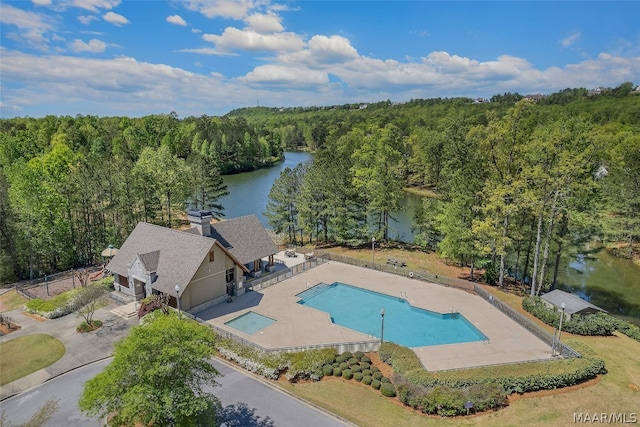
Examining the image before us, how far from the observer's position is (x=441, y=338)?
25.1 meters

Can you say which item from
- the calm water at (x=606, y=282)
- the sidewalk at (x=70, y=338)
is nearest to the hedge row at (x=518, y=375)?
the calm water at (x=606, y=282)

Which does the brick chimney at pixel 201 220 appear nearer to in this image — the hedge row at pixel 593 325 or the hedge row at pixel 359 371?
the hedge row at pixel 359 371

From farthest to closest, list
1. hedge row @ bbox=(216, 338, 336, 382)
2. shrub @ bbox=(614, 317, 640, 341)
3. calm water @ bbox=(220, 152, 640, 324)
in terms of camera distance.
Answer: calm water @ bbox=(220, 152, 640, 324) → shrub @ bbox=(614, 317, 640, 341) → hedge row @ bbox=(216, 338, 336, 382)

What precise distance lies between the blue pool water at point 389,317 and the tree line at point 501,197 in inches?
307

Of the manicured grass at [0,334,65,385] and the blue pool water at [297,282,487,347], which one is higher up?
the manicured grass at [0,334,65,385]

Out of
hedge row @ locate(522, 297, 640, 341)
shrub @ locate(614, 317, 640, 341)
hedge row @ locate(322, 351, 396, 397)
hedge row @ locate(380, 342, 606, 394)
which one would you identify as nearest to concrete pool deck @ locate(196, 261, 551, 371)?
hedge row @ locate(380, 342, 606, 394)

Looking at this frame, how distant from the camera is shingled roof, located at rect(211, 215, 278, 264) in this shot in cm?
3231

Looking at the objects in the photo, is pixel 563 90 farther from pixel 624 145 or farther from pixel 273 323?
pixel 273 323

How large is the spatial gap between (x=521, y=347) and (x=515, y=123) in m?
15.9

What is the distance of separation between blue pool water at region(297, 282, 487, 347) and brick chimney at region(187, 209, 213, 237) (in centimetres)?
914

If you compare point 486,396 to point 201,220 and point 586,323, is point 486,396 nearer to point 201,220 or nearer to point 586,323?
point 586,323

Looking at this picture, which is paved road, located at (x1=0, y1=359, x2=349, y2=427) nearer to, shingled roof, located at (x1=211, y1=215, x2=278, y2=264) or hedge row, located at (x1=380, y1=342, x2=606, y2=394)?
hedge row, located at (x1=380, y1=342, x2=606, y2=394)

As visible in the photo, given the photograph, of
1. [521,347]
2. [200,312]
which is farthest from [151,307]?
[521,347]

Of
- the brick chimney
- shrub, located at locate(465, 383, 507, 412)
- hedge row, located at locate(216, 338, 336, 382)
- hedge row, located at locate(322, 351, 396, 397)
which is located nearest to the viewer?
shrub, located at locate(465, 383, 507, 412)
